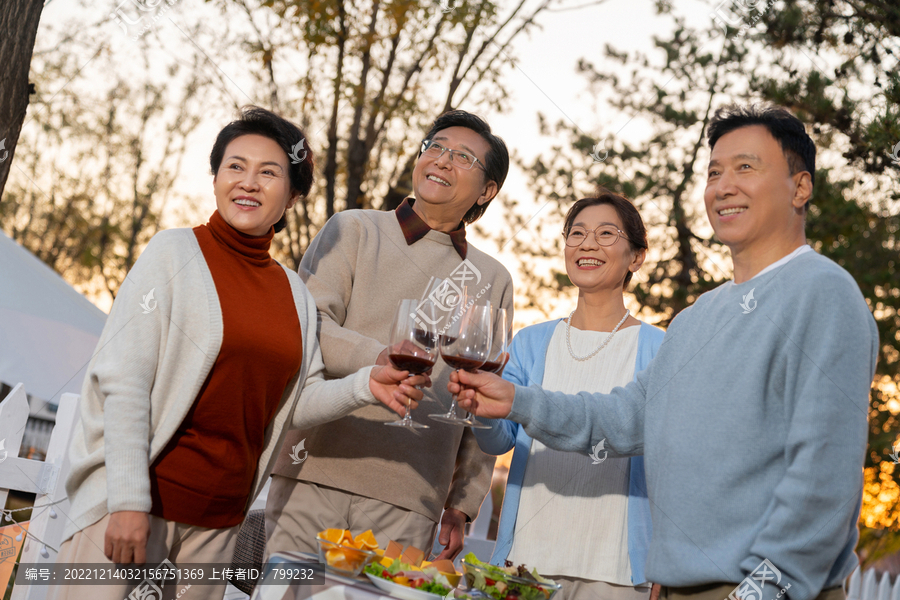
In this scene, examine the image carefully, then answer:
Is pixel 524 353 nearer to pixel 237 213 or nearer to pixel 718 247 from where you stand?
pixel 237 213

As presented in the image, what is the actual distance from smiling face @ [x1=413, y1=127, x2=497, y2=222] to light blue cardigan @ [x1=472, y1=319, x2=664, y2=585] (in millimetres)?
621

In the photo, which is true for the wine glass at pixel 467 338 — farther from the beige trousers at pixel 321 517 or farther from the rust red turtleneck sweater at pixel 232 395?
the beige trousers at pixel 321 517

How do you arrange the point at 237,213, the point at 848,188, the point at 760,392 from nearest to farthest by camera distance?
the point at 760,392 → the point at 237,213 → the point at 848,188

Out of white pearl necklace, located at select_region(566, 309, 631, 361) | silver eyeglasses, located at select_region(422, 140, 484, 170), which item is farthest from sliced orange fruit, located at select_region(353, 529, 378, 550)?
silver eyeglasses, located at select_region(422, 140, 484, 170)

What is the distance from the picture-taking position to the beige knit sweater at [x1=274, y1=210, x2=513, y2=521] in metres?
2.59

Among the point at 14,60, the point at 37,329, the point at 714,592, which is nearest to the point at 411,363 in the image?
the point at 714,592

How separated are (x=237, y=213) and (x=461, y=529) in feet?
4.97

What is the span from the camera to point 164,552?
6.55ft

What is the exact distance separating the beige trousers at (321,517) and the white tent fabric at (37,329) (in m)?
2.96

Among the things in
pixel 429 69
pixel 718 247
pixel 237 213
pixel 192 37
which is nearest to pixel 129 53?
pixel 192 37

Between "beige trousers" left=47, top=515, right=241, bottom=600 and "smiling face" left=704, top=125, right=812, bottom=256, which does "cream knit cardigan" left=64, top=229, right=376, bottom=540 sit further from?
"smiling face" left=704, top=125, right=812, bottom=256

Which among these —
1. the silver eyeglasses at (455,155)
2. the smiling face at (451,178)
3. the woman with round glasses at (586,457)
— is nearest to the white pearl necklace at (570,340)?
the woman with round glasses at (586,457)

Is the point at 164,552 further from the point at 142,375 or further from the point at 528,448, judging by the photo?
the point at 528,448

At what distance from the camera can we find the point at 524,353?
2889mm
